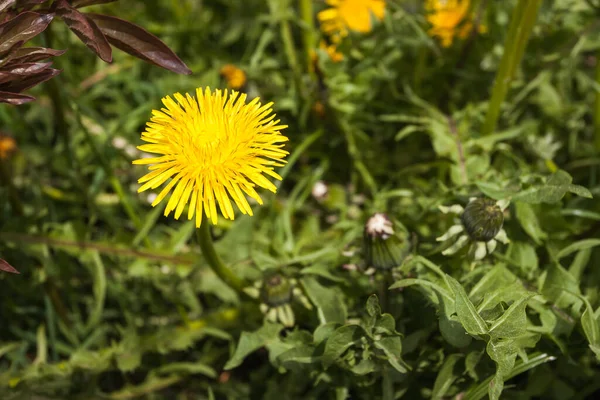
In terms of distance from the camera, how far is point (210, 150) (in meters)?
1.46

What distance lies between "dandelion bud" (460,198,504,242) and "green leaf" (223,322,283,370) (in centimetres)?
63

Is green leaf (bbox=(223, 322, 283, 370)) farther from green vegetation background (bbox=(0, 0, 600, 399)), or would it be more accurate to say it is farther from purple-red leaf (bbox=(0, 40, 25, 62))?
purple-red leaf (bbox=(0, 40, 25, 62))

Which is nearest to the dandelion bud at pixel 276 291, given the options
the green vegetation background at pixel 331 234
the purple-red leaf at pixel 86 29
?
the green vegetation background at pixel 331 234

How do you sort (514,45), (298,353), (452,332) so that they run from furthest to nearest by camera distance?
(514,45), (298,353), (452,332)

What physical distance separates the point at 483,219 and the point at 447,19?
55.1 inches

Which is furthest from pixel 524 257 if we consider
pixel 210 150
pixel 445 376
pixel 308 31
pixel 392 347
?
pixel 308 31

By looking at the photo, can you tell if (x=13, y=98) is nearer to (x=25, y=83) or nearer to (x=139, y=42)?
(x=25, y=83)

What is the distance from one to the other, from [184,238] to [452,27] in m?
1.52

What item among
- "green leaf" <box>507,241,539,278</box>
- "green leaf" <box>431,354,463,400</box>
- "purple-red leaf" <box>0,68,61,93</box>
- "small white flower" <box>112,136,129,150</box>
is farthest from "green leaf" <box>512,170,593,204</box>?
"small white flower" <box>112,136,129,150</box>

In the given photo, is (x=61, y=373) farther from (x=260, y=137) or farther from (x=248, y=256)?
(x=260, y=137)

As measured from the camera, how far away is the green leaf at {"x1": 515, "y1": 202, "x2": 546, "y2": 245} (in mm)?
1794

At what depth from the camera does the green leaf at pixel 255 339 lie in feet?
5.57

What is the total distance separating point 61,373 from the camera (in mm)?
1978

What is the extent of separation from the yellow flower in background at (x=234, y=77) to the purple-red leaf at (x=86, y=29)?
108 cm
